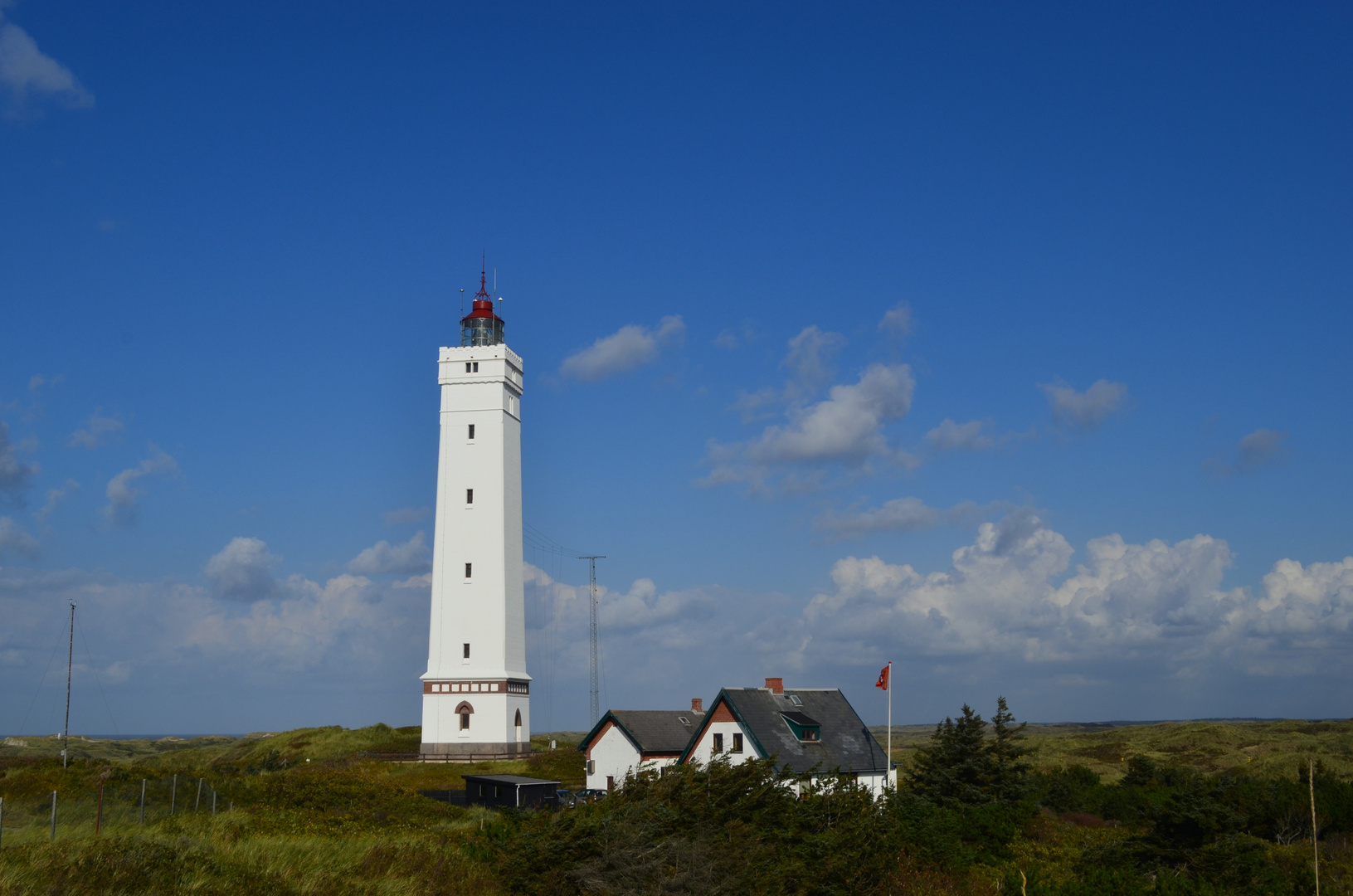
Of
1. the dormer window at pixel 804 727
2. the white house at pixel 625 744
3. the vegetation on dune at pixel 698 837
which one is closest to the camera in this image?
the vegetation on dune at pixel 698 837

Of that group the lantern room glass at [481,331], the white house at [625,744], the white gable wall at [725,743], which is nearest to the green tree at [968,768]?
the white gable wall at [725,743]

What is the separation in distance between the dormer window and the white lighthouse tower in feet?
60.7

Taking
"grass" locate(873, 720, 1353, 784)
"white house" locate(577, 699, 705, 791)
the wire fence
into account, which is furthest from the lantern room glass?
the wire fence

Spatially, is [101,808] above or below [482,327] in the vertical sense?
below

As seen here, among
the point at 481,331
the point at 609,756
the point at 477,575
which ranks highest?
the point at 481,331

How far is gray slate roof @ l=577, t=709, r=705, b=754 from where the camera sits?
4506cm

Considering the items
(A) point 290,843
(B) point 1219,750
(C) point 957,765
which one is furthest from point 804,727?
(B) point 1219,750

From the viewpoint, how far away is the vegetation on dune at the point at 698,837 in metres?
18.5

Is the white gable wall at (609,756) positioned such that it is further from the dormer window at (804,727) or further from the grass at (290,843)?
the dormer window at (804,727)

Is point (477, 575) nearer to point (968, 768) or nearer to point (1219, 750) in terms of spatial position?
point (968, 768)

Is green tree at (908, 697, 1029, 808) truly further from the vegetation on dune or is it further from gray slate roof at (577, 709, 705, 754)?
gray slate roof at (577, 709, 705, 754)

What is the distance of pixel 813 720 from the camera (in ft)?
132

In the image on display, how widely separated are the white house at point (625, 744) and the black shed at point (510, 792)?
8294mm

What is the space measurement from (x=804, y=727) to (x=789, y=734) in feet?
2.16
